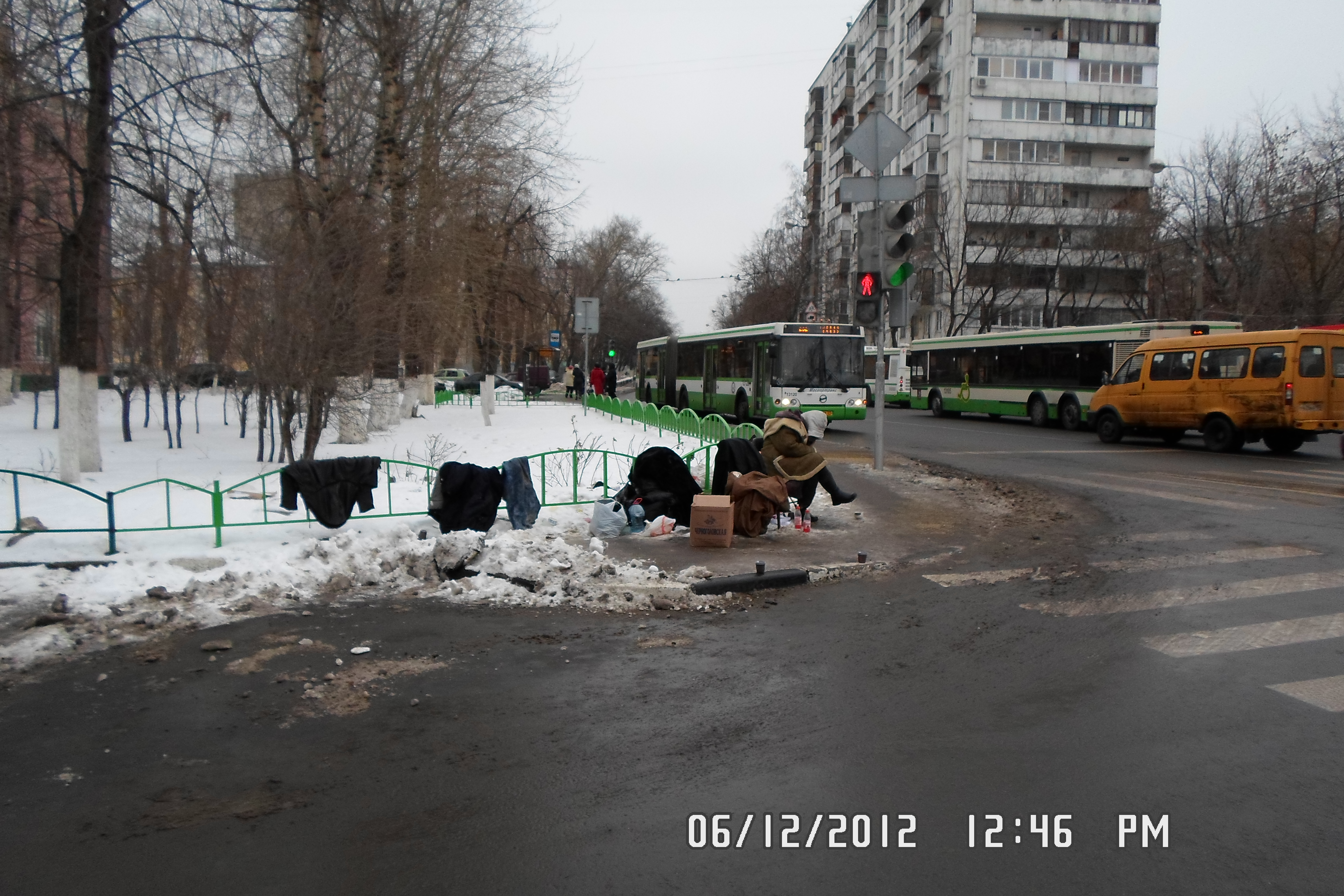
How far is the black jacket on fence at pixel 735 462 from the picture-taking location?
10227 millimetres

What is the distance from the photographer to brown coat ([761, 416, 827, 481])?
10.4 m

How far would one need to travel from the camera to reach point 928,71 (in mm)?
62094

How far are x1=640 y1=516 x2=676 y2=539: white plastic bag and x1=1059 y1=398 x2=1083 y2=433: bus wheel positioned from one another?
1910 centimetres

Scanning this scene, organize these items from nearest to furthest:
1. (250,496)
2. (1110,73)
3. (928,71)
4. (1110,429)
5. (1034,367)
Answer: (250,496) → (1110,429) → (1034,367) → (1110,73) → (928,71)

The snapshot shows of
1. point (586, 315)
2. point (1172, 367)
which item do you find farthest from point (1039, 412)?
point (586, 315)

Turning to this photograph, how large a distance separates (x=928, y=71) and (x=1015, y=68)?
18.8 feet

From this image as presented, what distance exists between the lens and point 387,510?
1000cm

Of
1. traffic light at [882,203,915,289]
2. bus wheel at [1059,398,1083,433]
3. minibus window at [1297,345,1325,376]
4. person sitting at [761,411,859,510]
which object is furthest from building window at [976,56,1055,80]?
person sitting at [761,411,859,510]

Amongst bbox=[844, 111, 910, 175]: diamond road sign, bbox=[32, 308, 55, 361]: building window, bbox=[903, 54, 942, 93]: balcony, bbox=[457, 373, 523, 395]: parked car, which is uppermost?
bbox=[903, 54, 942, 93]: balcony

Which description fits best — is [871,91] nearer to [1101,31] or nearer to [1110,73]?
[1101,31]

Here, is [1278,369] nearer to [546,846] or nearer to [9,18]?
[546,846]

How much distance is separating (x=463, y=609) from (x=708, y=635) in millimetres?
1911

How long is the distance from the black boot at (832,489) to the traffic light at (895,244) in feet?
13.7

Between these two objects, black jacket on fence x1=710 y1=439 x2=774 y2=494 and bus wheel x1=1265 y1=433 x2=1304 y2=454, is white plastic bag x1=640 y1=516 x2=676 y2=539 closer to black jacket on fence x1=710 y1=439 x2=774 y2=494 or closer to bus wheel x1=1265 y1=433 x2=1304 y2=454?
black jacket on fence x1=710 y1=439 x2=774 y2=494
